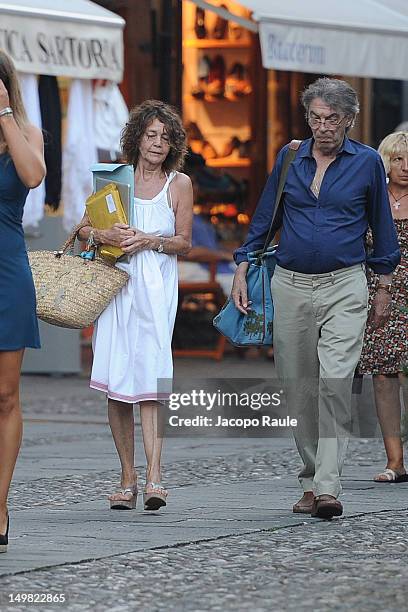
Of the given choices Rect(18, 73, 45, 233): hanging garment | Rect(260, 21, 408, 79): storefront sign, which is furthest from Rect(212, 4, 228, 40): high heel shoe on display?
Rect(18, 73, 45, 233): hanging garment

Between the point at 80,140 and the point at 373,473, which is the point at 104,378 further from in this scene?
the point at 80,140

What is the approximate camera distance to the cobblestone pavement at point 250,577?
17.9 feet

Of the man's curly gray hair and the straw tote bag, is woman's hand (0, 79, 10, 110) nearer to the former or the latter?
the straw tote bag

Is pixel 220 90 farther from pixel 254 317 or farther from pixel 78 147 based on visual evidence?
pixel 254 317

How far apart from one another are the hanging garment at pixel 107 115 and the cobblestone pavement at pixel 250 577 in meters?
6.62

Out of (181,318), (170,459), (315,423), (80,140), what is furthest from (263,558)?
(181,318)

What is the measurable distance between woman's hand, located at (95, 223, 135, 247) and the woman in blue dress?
3.80 feet

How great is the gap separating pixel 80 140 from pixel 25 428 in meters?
2.63

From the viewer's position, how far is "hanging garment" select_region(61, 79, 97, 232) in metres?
12.9

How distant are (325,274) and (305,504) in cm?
101

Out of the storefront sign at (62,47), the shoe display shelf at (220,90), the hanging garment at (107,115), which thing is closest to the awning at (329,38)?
the hanging garment at (107,115)

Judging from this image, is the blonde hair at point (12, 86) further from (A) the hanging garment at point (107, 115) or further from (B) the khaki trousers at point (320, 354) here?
(A) the hanging garment at point (107, 115)

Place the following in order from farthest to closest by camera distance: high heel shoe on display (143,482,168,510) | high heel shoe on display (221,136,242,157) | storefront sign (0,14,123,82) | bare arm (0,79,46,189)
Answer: high heel shoe on display (221,136,242,157), storefront sign (0,14,123,82), high heel shoe on display (143,482,168,510), bare arm (0,79,46,189)

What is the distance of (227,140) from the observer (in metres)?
17.7
